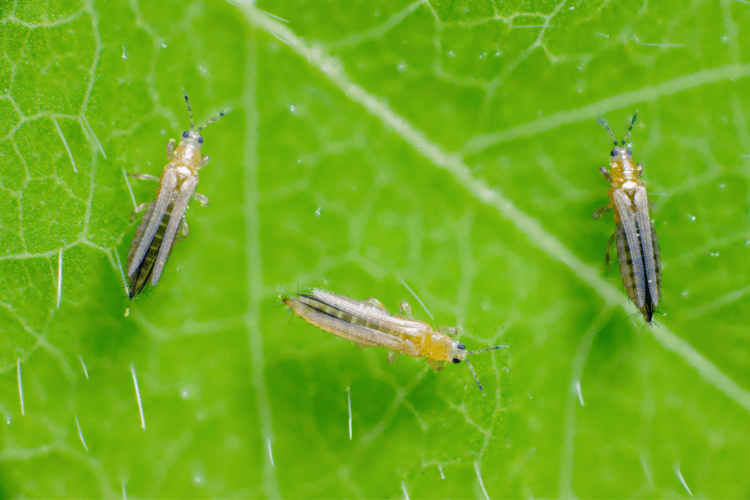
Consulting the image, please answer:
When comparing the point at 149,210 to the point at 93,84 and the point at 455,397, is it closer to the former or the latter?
the point at 93,84

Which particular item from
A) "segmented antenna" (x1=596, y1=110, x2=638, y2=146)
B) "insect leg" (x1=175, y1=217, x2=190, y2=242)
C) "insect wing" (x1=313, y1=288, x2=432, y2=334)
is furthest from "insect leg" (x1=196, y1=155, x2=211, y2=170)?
"segmented antenna" (x1=596, y1=110, x2=638, y2=146)

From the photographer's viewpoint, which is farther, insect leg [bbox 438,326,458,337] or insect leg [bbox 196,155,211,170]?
insect leg [bbox 438,326,458,337]

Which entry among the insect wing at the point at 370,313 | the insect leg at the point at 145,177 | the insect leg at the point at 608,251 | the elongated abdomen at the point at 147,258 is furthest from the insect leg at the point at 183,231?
the insect leg at the point at 608,251

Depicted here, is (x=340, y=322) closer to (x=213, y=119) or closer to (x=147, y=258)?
(x=147, y=258)

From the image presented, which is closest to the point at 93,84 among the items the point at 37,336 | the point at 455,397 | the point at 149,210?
the point at 149,210

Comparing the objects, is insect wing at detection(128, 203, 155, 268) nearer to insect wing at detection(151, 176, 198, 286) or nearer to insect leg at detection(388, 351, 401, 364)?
insect wing at detection(151, 176, 198, 286)

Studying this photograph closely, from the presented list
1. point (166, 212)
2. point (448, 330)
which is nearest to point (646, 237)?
point (448, 330)

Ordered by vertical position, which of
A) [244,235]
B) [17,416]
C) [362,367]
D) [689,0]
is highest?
[689,0]

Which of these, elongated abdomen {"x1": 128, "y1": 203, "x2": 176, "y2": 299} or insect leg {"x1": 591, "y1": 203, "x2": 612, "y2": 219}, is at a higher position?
insect leg {"x1": 591, "y1": 203, "x2": 612, "y2": 219}
